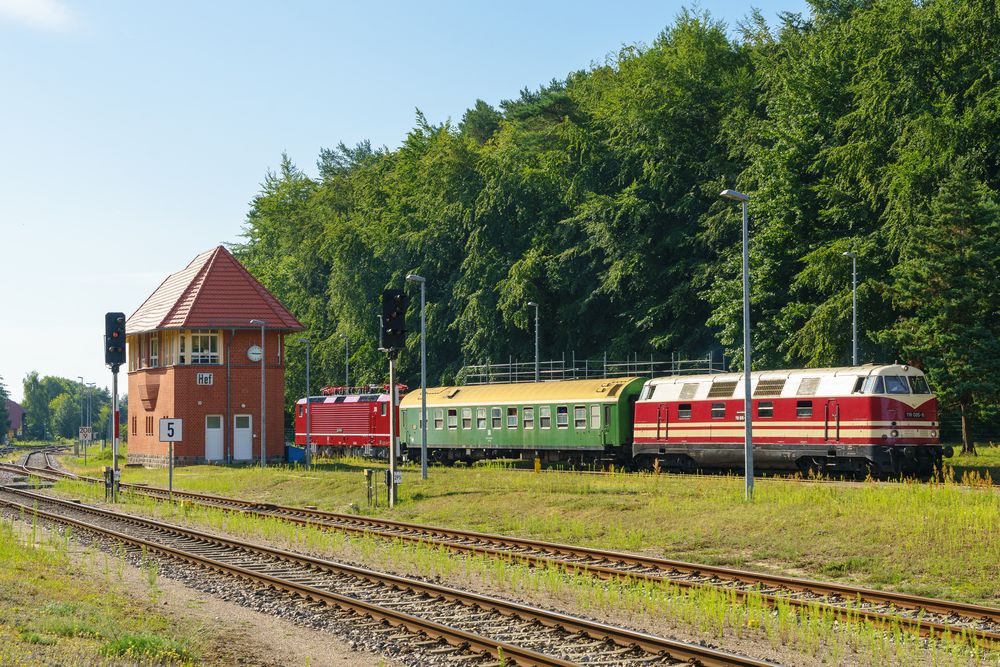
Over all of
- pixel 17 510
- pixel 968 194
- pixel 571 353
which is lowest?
pixel 17 510

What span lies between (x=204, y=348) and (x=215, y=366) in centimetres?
145

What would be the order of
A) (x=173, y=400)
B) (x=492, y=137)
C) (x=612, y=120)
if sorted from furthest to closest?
(x=492, y=137) < (x=612, y=120) < (x=173, y=400)

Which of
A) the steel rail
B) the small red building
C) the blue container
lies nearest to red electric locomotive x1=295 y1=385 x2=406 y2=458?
the blue container

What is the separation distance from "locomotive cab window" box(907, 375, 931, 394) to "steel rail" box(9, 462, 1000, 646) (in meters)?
15.3

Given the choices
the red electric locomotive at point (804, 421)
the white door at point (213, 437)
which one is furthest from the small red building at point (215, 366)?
the red electric locomotive at point (804, 421)

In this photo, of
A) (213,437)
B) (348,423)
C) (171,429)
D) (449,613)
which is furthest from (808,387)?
(213,437)

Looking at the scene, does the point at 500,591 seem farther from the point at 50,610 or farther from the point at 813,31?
the point at 813,31

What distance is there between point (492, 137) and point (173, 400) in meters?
41.6

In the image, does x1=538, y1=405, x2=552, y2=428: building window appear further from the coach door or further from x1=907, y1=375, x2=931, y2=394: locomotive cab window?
x1=907, y1=375, x2=931, y2=394: locomotive cab window

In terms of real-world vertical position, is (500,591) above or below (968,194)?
below

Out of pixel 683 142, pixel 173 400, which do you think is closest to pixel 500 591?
pixel 173 400

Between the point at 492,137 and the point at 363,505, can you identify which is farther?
A: the point at 492,137

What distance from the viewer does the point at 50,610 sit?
1552 centimetres

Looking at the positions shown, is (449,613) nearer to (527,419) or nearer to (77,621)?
(77,621)
